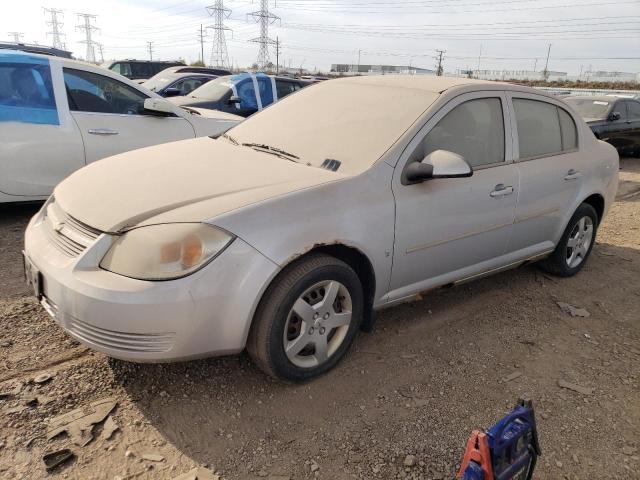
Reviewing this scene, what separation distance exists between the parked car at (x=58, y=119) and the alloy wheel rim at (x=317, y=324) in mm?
2506

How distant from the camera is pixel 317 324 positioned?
272cm

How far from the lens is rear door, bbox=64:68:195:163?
5.04 metres

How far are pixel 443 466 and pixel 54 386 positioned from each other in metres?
1.94

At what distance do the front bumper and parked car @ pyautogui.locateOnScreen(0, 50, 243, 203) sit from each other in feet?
8.59

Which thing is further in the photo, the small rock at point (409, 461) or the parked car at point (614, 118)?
the parked car at point (614, 118)

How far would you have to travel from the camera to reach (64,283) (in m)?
2.35

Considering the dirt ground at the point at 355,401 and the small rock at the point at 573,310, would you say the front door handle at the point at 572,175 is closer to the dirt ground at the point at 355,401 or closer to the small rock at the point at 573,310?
the small rock at the point at 573,310

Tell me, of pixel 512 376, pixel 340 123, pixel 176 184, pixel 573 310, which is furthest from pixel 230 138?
pixel 573 310

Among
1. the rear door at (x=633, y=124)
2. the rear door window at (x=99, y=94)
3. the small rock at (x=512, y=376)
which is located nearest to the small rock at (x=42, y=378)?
the small rock at (x=512, y=376)

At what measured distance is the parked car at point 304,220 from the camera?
7.61 feet

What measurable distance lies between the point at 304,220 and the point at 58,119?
350 cm

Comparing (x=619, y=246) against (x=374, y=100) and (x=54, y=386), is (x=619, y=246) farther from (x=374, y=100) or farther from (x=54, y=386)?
(x=54, y=386)

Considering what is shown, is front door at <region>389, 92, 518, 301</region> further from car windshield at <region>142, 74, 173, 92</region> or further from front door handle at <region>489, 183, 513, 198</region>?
car windshield at <region>142, 74, 173, 92</region>

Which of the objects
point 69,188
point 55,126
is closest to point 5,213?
point 55,126
